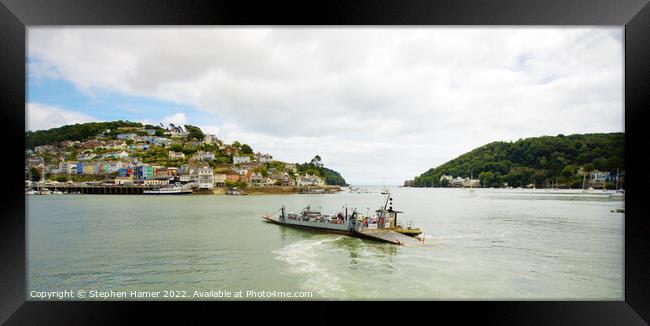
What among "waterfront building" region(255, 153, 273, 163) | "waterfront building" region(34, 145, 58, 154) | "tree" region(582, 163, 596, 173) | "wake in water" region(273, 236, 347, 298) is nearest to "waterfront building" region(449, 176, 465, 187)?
"tree" region(582, 163, 596, 173)

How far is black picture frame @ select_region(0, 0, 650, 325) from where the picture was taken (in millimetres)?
2373

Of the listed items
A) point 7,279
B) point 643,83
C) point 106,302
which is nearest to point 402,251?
point 643,83

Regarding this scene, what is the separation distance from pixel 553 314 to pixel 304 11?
3266 mm

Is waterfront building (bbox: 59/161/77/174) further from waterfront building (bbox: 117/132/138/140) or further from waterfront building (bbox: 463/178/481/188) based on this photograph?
waterfront building (bbox: 463/178/481/188)

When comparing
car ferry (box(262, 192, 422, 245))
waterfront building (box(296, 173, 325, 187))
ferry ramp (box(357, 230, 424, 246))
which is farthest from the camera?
waterfront building (box(296, 173, 325, 187))

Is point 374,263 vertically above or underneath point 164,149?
underneath

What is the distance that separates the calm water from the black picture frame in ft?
1.13

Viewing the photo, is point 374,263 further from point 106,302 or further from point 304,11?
point 304,11

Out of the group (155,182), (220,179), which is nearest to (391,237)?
(220,179)

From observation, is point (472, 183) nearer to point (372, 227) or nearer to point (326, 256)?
point (372, 227)

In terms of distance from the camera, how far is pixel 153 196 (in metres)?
11.8

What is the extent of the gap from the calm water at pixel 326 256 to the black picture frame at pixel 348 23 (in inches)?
13.6

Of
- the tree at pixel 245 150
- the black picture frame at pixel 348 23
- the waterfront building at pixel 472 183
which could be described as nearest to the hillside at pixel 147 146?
the tree at pixel 245 150

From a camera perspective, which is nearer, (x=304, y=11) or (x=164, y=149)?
(x=304, y=11)
